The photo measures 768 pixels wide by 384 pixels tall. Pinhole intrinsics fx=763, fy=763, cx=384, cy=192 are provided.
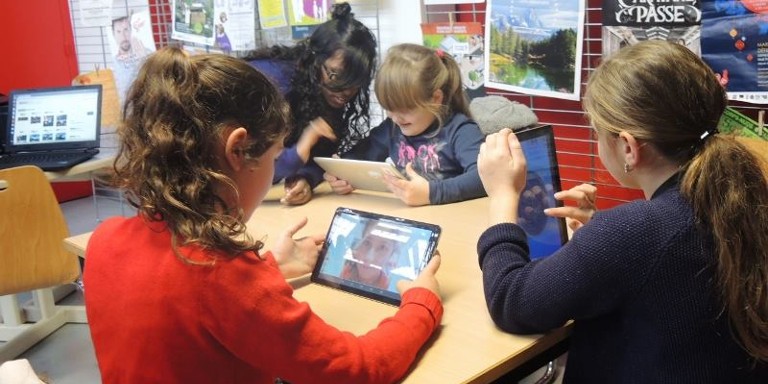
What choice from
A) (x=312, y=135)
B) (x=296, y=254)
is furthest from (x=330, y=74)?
(x=296, y=254)

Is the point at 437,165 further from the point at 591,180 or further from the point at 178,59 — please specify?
the point at 178,59

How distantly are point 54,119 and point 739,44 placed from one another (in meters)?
2.92

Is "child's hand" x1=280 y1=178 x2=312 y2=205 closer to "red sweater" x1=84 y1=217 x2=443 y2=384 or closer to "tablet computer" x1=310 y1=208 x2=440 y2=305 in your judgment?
"tablet computer" x1=310 y1=208 x2=440 y2=305

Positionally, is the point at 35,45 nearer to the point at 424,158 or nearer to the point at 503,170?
the point at 424,158

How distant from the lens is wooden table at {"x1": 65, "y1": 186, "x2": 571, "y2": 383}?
1153 millimetres

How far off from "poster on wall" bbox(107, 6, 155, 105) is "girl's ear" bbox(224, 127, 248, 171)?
2.87m

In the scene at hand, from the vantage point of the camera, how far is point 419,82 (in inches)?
86.4

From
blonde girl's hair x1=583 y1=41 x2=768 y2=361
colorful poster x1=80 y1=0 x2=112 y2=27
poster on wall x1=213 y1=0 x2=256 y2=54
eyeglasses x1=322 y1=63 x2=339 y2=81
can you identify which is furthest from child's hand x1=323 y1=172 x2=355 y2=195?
colorful poster x1=80 y1=0 x2=112 y2=27

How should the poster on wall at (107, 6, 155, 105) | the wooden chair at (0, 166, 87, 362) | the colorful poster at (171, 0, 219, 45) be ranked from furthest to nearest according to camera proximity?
the poster on wall at (107, 6, 155, 105), the colorful poster at (171, 0, 219, 45), the wooden chair at (0, 166, 87, 362)

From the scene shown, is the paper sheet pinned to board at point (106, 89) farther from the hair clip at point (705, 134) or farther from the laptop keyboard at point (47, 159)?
the hair clip at point (705, 134)

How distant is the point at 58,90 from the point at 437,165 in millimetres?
2174

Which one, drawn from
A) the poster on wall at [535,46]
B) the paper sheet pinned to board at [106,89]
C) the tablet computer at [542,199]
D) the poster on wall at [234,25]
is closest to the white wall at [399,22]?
the poster on wall at [535,46]

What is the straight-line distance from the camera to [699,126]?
43.7 inches

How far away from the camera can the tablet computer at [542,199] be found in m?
1.46
